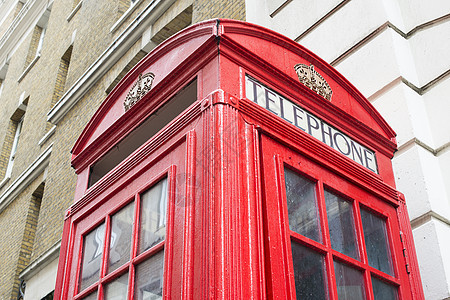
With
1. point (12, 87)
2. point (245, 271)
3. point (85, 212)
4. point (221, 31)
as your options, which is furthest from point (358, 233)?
point (12, 87)

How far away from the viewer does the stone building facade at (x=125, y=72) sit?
460 centimetres

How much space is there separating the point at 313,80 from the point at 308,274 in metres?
1.39

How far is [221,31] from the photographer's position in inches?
129

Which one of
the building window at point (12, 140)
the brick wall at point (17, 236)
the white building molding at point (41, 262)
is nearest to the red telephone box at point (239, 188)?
the white building molding at point (41, 262)

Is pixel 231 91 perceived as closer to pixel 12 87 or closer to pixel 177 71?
pixel 177 71

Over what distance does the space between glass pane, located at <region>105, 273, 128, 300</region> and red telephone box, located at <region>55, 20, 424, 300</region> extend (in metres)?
0.01

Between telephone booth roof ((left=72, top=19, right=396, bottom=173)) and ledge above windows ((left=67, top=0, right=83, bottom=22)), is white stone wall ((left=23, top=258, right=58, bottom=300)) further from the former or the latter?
ledge above windows ((left=67, top=0, right=83, bottom=22))

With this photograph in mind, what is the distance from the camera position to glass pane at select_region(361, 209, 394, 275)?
334cm

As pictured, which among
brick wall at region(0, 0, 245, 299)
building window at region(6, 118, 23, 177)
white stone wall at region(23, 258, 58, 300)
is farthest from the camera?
building window at region(6, 118, 23, 177)

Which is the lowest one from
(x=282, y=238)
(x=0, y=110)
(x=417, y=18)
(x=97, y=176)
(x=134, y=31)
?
(x=282, y=238)

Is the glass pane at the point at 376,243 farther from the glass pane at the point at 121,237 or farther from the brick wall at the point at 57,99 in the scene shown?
the brick wall at the point at 57,99

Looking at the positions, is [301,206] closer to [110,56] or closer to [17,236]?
[110,56]

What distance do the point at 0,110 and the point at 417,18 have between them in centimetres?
1369

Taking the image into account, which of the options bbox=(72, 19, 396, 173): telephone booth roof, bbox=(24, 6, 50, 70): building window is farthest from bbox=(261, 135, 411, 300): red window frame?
bbox=(24, 6, 50, 70): building window
